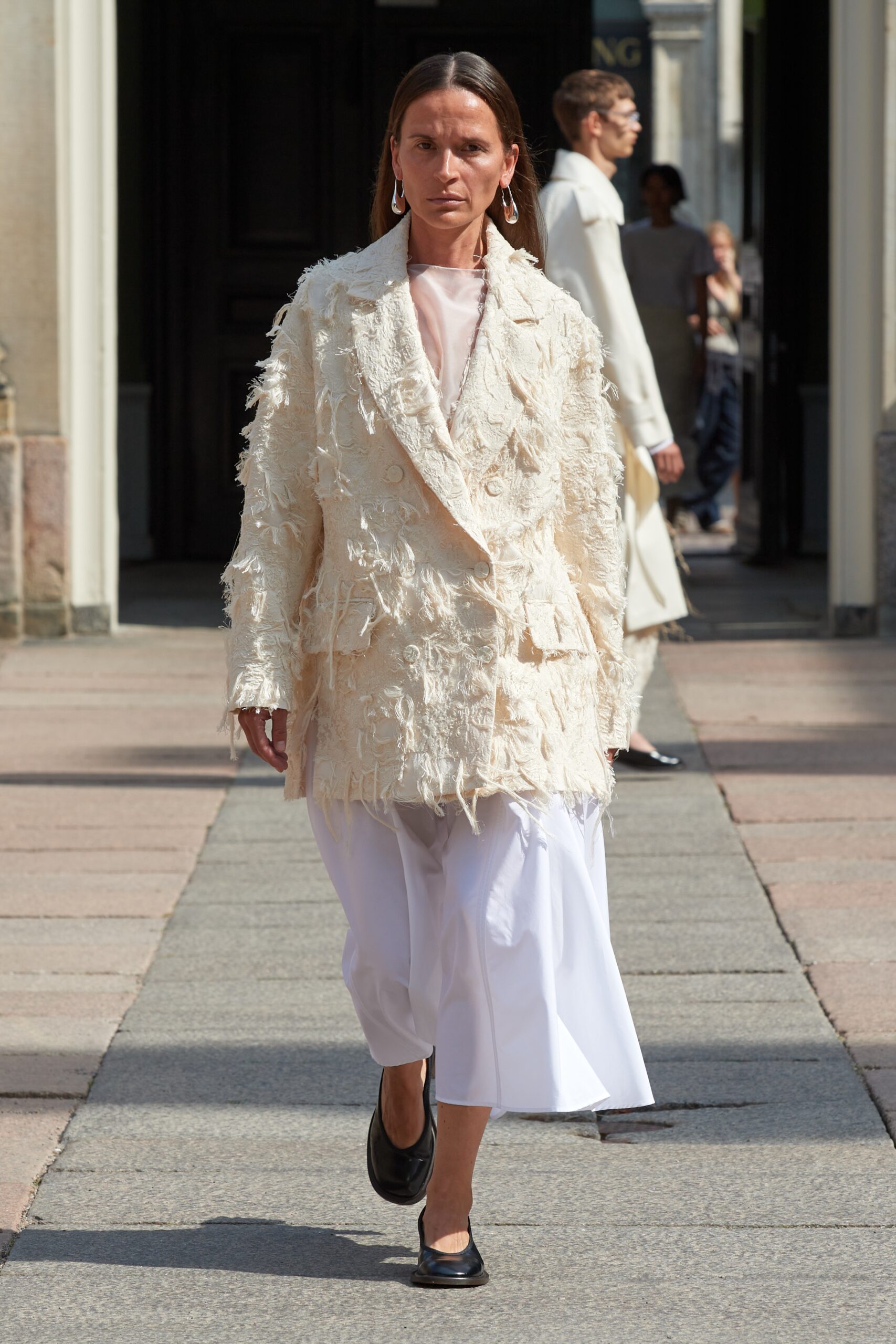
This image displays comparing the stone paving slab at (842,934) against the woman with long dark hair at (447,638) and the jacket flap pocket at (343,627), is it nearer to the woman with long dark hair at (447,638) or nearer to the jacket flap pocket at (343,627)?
the woman with long dark hair at (447,638)

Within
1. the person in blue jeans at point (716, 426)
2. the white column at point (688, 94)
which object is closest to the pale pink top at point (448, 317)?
the person in blue jeans at point (716, 426)

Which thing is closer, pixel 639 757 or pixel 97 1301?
pixel 97 1301

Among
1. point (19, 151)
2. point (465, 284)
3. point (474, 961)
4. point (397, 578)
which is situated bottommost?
point (474, 961)

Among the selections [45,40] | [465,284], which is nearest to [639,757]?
[465,284]

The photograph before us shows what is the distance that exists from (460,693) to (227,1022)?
4.52 ft

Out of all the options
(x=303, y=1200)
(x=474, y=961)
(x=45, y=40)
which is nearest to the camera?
(x=474, y=961)

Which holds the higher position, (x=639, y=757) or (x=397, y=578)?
(x=397, y=578)

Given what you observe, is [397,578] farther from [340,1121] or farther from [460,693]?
[340,1121]

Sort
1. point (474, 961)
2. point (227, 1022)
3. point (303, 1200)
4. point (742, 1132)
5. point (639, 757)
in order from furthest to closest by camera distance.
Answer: point (639, 757), point (227, 1022), point (742, 1132), point (303, 1200), point (474, 961)

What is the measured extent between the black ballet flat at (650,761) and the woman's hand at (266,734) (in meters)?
3.33

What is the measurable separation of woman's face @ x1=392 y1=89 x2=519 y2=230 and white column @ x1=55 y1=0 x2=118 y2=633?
5700 millimetres

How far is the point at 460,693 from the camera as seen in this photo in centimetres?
278

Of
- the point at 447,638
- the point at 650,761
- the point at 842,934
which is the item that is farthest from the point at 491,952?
the point at 650,761

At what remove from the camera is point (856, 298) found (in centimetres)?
840
